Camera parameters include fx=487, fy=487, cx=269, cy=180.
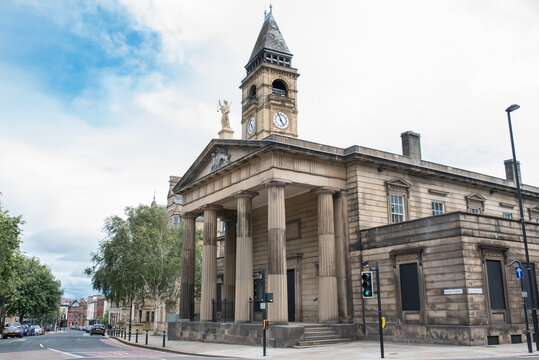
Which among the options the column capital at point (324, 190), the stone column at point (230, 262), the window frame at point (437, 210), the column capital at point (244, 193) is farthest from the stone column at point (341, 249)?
the stone column at point (230, 262)

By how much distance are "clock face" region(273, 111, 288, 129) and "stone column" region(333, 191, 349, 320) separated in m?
35.8

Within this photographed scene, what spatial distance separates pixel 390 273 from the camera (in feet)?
78.7

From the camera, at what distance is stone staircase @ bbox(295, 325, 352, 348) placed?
2206cm

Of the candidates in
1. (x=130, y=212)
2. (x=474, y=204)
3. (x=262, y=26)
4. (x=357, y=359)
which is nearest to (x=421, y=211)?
(x=474, y=204)

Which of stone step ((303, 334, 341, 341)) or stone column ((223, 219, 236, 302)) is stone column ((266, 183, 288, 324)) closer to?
stone step ((303, 334, 341, 341))

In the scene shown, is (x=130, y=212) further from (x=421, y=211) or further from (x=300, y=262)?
(x=421, y=211)

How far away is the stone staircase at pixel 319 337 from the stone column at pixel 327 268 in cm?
101

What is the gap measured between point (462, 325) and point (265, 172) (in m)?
11.5

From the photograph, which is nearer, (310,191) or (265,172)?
(265,172)

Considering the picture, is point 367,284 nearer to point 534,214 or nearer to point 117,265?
point 534,214

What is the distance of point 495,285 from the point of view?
21500 mm

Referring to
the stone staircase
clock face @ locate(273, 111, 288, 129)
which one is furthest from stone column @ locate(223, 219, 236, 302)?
clock face @ locate(273, 111, 288, 129)

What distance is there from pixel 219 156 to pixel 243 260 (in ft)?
21.8

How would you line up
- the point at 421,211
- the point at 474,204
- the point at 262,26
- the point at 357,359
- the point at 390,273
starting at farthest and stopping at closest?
the point at 262,26, the point at 474,204, the point at 421,211, the point at 390,273, the point at 357,359
